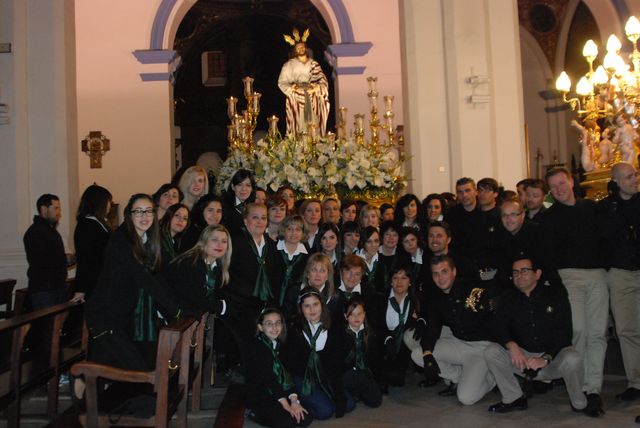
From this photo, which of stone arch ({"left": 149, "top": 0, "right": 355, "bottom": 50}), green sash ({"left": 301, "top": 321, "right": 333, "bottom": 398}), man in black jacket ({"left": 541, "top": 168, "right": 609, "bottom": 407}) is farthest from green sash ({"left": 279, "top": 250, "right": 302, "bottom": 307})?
stone arch ({"left": 149, "top": 0, "right": 355, "bottom": 50})

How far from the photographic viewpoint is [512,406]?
4746 millimetres

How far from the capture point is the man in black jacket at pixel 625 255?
4863mm

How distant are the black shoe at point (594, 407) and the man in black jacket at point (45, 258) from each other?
163 inches

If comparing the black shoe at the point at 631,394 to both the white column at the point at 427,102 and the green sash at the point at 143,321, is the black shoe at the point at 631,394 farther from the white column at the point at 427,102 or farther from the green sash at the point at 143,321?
the white column at the point at 427,102

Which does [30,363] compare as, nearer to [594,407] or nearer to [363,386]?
[363,386]

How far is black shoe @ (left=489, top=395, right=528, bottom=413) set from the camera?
4.73 meters

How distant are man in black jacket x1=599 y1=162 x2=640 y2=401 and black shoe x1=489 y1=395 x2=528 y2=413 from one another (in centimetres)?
67

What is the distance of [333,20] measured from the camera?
1323cm

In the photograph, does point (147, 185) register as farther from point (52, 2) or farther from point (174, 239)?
point (174, 239)

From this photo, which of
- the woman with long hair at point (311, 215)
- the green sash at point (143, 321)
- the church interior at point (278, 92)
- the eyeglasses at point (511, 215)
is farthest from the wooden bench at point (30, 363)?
the eyeglasses at point (511, 215)

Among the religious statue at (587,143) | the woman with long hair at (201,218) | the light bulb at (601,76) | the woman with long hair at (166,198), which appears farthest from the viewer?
the religious statue at (587,143)

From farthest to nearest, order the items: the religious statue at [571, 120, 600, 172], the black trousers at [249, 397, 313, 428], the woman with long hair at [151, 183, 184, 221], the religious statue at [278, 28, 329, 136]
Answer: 1. the religious statue at [278, 28, 329, 136]
2. the religious statue at [571, 120, 600, 172]
3. the woman with long hair at [151, 183, 184, 221]
4. the black trousers at [249, 397, 313, 428]

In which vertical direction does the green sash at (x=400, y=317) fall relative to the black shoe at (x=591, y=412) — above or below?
above

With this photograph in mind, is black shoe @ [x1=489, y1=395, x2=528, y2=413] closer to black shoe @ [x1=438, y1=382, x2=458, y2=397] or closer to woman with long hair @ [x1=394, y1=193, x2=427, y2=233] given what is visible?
black shoe @ [x1=438, y1=382, x2=458, y2=397]
